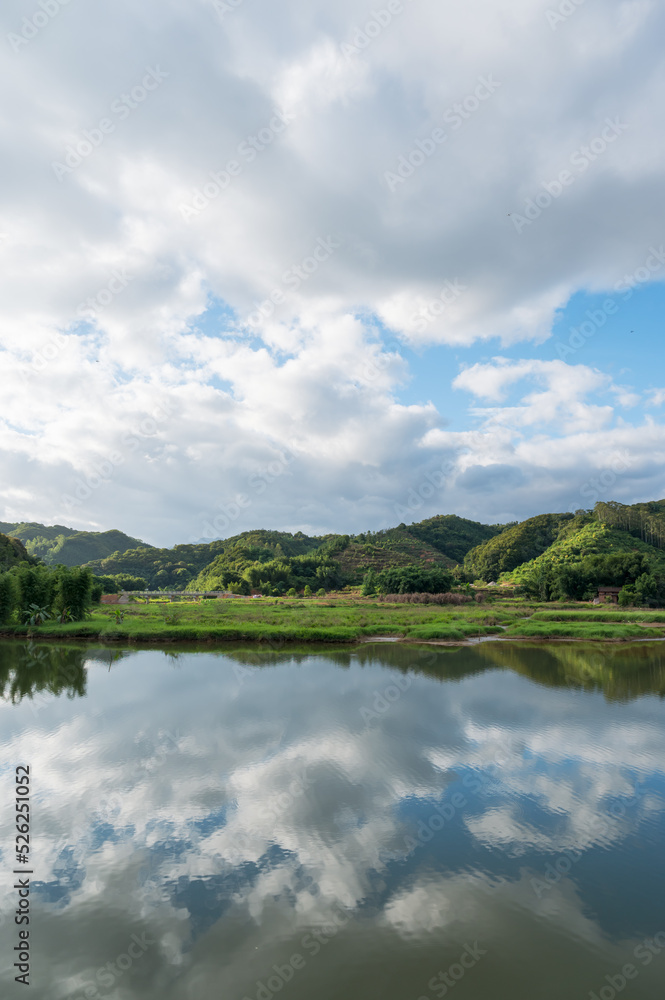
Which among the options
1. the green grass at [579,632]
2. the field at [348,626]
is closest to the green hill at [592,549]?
the field at [348,626]

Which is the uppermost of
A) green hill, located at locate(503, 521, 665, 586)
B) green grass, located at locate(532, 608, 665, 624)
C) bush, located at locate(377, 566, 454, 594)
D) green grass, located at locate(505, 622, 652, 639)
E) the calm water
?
green hill, located at locate(503, 521, 665, 586)

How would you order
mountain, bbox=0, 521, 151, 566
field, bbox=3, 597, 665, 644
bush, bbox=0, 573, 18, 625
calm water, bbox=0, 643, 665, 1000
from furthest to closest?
mountain, bbox=0, 521, 151, 566 < bush, bbox=0, 573, 18, 625 < field, bbox=3, 597, 665, 644 < calm water, bbox=0, 643, 665, 1000

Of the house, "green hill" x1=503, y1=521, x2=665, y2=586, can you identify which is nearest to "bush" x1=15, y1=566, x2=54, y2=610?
the house

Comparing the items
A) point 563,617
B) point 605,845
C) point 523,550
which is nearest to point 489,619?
point 563,617

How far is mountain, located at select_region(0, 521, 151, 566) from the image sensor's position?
446ft

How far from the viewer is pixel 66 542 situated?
141 m

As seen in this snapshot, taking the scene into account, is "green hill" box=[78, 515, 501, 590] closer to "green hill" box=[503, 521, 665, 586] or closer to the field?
"green hill" box=[503, 521, 665, 586]

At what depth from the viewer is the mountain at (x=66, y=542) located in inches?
5354

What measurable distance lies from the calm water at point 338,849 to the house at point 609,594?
38561 millimetres

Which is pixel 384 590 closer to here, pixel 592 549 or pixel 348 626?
pixel 348 626

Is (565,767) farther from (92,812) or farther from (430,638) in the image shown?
(430,638)

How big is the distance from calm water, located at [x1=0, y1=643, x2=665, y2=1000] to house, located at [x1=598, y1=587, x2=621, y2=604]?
38561 mm

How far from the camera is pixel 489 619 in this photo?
38125 mm

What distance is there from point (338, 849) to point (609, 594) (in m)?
52.3
